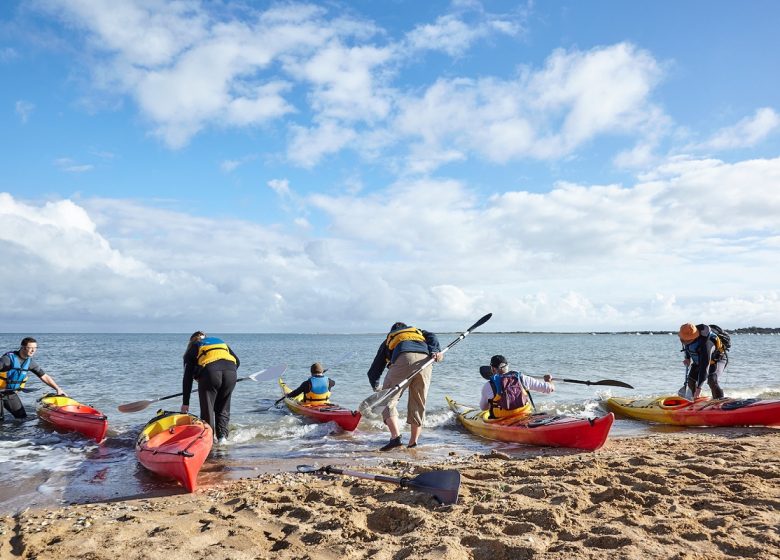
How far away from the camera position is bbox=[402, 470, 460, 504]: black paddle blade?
4.13 m

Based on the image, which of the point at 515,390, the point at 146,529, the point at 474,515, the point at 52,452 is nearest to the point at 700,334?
the point at 515,390

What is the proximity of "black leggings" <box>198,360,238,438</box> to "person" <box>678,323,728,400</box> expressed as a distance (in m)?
7.95

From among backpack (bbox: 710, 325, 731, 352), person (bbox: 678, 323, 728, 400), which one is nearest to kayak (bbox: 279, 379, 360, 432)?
person (bbox: 678, 323, 728, 400)

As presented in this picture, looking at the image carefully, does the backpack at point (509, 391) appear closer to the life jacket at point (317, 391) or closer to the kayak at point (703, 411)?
the kayak at point (703, 411)

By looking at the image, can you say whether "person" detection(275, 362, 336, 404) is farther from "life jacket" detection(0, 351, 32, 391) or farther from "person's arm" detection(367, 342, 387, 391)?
"life jacket" detection(0, 351, 32, 391)

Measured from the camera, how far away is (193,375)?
7238mm

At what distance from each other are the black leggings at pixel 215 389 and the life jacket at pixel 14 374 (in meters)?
5.04

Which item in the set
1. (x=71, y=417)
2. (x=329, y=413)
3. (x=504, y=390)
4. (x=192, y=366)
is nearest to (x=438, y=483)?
(x=504, y=390)

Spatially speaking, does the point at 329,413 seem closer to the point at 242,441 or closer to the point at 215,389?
the point at 242,441

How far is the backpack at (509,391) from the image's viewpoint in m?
7.77

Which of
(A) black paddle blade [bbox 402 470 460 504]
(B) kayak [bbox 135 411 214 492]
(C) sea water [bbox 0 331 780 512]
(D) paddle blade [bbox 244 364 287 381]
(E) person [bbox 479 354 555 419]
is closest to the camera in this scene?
(A) black paddle blade [bbox 402 470 460 504]

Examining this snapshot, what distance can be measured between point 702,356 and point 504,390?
4.33 m

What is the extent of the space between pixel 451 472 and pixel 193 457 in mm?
2790

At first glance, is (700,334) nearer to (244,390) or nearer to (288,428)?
(288,428)
